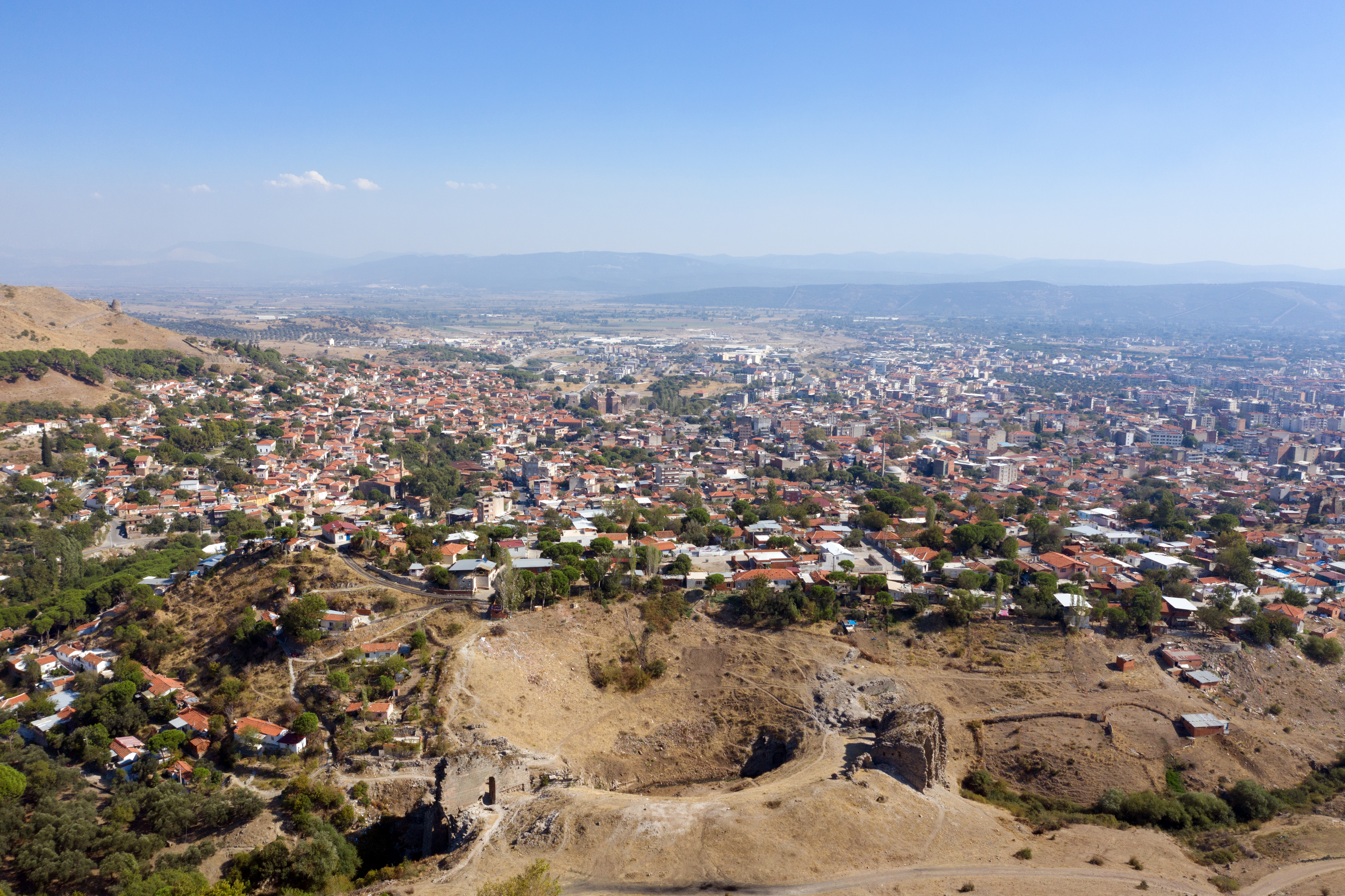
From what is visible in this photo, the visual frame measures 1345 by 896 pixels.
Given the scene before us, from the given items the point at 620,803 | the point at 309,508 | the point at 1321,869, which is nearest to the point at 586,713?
the point at 620,803

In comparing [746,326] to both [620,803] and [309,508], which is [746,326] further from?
[620,803]

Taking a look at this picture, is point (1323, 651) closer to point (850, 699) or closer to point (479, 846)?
point (850, 699)

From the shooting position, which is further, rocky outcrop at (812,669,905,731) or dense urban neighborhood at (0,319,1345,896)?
rocky outcrop at (812,669,905,731)

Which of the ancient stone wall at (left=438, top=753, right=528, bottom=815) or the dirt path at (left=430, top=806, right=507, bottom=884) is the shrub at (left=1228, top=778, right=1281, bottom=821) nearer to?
the ancient stone wall at (left=438, top=753, right=528, bottom=815)

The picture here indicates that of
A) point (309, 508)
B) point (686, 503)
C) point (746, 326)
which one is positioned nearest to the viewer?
point (309, 508)

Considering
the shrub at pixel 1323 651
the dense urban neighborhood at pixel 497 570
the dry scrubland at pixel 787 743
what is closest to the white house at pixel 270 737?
the dense urban neighborhood at pixel 497 570

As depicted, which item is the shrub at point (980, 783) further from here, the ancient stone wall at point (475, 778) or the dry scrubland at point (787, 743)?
the ancient stone wall at point (475, 778)

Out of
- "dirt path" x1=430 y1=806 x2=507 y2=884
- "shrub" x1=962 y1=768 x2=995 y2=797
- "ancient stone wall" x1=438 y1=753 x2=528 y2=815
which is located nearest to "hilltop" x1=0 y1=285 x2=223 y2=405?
"ancient stone wall" x1=438 y1=753 x2=528 y2=815
